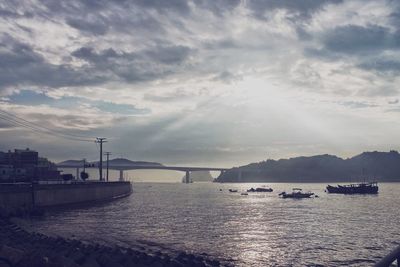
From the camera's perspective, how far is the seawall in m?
67.2

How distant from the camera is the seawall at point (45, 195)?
6719cm

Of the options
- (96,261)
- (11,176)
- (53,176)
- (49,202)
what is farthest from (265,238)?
(53,176)

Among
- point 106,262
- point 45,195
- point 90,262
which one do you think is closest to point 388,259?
point 106,262

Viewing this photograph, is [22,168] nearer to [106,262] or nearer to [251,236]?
[251,236]

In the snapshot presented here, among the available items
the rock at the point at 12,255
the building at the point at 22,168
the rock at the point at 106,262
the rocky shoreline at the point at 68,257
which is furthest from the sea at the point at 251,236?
the building at the point at 22,168

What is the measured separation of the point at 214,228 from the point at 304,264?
26451 millimetres

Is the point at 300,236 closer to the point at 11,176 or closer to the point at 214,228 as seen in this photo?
the point at 214,228

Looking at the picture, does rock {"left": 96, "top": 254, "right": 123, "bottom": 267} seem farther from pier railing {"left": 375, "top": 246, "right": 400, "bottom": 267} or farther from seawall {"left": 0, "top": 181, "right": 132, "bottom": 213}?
seawall {"left": 0, "top": 181, "right": 132, "bottom": 213}

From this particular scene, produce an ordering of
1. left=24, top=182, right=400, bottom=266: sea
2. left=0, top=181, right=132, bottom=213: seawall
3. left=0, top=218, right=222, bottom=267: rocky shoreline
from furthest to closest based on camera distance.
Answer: left=0, top=181, right=132, bottom=213: seawall
left=24, top=182, right=400, bottom=266: sea
left=0, top=218, right=222, bottom=267: rocky shoreline

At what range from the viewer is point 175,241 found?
153 feet

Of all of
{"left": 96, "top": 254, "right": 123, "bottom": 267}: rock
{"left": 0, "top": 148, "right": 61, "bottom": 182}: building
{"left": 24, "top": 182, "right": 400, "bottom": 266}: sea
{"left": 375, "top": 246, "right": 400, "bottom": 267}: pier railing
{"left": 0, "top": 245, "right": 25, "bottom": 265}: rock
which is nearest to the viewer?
{"left": 375, "top": 246, "right": 400, "bottom": 267}: pier railing

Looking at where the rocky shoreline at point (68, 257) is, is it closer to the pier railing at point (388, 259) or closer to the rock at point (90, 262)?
the rock at point (90, 262)

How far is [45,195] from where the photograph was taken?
77.7 meters

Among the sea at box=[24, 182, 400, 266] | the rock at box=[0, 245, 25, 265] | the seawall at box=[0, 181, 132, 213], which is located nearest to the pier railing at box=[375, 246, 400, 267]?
the rock at box=[0, 245, 25, 265]
